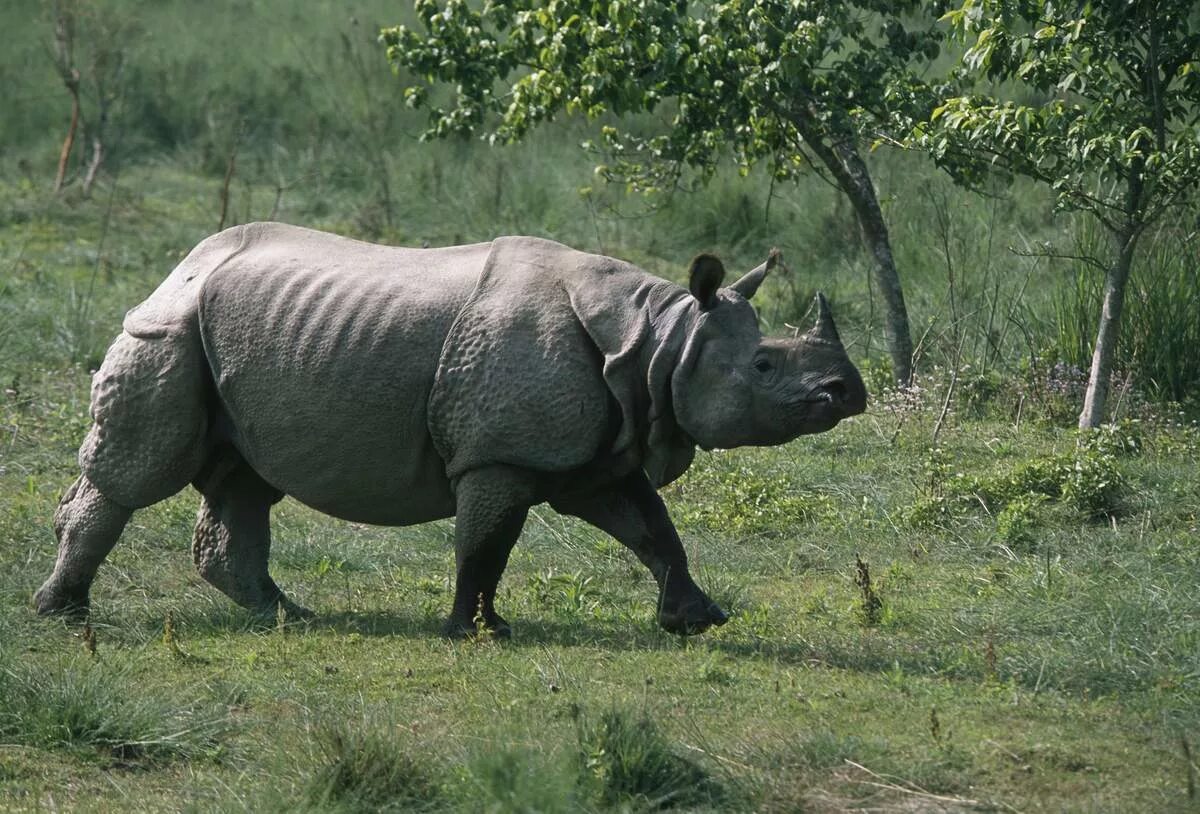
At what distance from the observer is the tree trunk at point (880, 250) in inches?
464

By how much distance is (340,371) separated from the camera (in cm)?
723

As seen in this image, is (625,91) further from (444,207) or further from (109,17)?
(109,17)

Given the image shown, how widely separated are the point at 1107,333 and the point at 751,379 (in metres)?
4.04

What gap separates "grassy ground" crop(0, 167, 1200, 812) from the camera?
17.5 feet

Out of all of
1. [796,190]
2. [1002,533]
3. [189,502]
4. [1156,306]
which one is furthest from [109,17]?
[1002,533]

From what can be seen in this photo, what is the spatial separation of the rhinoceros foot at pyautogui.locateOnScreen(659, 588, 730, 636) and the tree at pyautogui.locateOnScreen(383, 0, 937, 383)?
4.23 meters

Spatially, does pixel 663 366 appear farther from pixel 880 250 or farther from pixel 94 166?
pixel 94 166

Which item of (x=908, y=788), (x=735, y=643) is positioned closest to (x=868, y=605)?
(x=735, y=643)

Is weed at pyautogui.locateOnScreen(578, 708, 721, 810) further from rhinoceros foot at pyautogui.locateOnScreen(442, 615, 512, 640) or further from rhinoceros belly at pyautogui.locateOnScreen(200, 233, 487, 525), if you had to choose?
rhinoceros belly at pyautogui.locateOnScreen(200, 233, 487, 525)

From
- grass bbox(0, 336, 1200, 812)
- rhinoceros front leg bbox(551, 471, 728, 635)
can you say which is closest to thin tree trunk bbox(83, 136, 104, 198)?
grass bbox(0, 336, 1200, 812)

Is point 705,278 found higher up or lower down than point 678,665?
higher up

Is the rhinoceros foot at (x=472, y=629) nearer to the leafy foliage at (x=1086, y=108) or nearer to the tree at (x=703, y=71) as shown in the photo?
the leafy foliage at (x=1086, y=108)

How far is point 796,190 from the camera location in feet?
53.0

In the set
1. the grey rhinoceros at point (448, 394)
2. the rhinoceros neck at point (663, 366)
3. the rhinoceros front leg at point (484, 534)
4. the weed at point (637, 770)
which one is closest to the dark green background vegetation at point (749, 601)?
the weed at point (637, 770)
